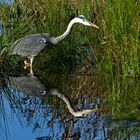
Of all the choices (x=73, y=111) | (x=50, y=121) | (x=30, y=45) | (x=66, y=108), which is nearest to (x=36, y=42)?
(x=30, y=45)

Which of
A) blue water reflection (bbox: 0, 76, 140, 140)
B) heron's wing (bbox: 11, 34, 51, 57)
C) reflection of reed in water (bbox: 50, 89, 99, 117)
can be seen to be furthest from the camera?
heron's wing (bbox: 11, 34, 51, 57)

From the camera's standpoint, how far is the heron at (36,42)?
8.94 meters

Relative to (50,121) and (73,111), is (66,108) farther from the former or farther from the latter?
(50,121)

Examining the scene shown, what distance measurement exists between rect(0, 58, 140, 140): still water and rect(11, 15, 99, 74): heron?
1.16 feet

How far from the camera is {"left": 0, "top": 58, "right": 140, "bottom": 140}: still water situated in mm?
5988

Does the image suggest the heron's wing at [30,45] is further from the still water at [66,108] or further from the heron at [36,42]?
the still water at [66,108]

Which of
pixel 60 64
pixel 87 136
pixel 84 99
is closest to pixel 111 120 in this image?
pixel 87 136

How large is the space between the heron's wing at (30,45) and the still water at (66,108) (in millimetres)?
344

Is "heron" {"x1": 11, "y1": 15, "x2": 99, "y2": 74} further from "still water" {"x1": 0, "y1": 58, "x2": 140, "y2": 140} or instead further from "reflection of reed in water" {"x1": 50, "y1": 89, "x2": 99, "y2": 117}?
"reflection of reed in water" {"x1": 50, "y1": 89, "x2": 99, "y2": 117}

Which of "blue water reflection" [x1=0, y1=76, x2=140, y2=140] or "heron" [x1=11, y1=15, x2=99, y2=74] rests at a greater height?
"heron" [x1=11, y1=15, x2=99, y2=74]

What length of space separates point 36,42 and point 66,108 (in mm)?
2152

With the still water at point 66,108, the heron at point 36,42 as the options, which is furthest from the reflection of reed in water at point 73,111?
the heron at point 36,42

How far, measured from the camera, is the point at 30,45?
9023 millimetres

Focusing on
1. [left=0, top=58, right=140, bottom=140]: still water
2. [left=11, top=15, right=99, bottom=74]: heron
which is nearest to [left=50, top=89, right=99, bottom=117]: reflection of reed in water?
[left=0, top=58, right=140, bottom=140]: still water
